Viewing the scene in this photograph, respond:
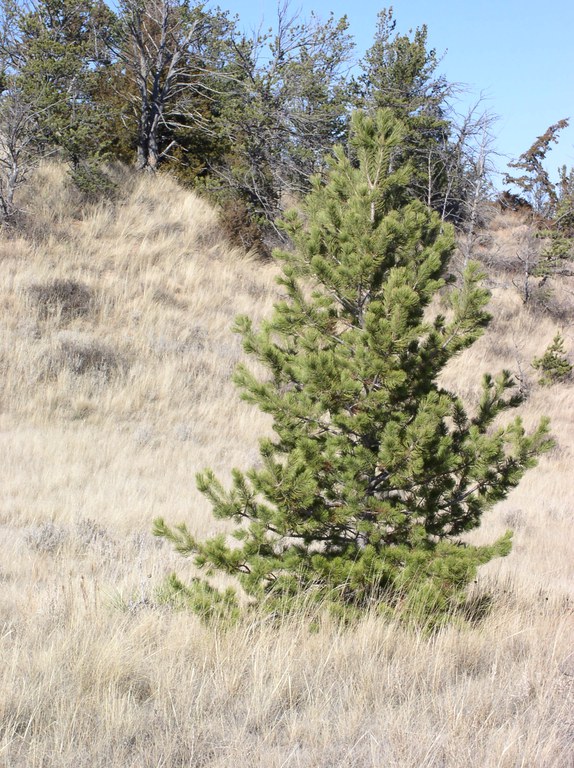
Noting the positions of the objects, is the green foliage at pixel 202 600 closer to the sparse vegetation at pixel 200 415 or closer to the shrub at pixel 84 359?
the sparse vegetation at pixel 200 415

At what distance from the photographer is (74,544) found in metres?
5.82

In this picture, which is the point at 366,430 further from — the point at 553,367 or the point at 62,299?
the point at 553,367

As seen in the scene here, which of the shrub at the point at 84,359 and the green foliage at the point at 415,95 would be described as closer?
the shrub at the point at 84,359

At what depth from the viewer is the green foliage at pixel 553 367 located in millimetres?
16875

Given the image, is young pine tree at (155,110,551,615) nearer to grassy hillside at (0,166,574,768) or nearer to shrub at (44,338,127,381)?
grassy hillside at (0,166,574,768)

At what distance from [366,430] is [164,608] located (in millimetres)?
1654

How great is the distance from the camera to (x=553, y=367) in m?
17.0

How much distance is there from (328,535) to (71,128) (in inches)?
567

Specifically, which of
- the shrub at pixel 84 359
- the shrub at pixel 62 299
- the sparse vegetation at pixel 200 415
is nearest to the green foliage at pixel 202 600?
the sparse vegetation at pixel 200 415

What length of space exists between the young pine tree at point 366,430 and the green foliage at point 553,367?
41.4ft

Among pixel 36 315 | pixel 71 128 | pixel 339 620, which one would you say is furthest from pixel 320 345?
pixel 71 128

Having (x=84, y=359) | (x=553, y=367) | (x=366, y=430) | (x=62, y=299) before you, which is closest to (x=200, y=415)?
(x=84, y=359)

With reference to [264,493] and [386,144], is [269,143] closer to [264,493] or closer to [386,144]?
[386,144]

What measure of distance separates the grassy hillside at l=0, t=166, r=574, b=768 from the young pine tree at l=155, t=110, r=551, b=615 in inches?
16.9
